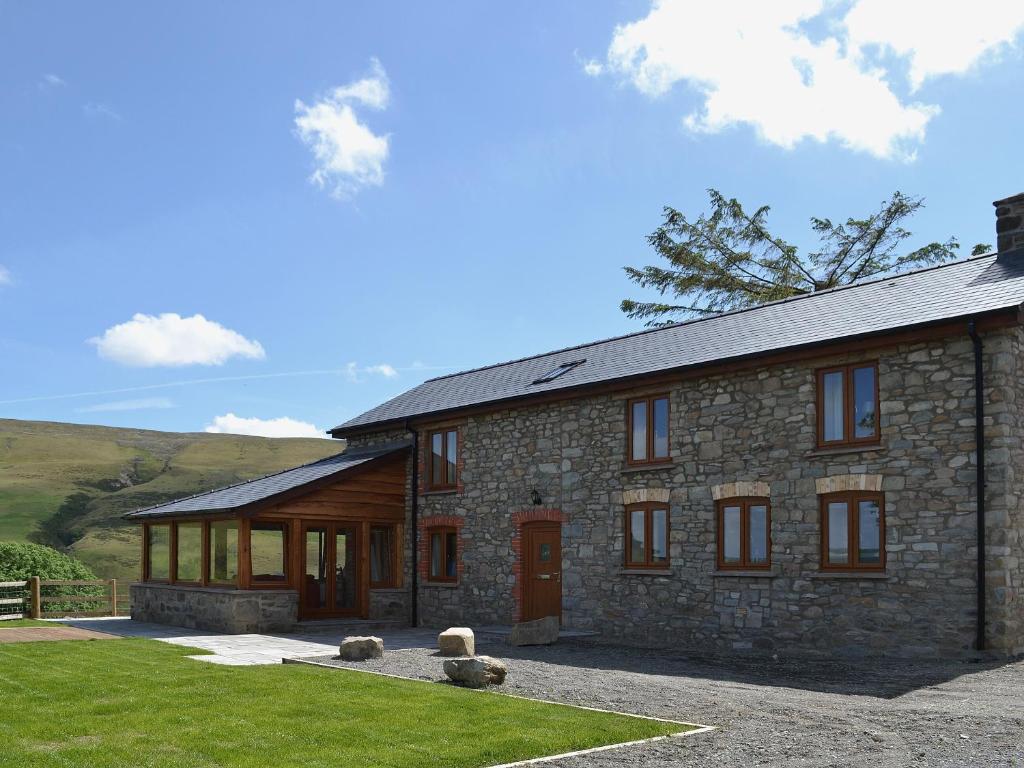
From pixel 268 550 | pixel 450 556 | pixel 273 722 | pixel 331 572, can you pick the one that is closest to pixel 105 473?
pixel 268 550

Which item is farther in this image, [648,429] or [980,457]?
[648,429]

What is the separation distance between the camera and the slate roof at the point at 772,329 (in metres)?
14.7

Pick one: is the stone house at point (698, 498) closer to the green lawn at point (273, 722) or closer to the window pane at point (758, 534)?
the window pane at point (758, 534)

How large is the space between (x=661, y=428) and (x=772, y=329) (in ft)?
8.11

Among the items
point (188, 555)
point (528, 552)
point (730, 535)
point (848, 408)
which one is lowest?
point (188, 555)

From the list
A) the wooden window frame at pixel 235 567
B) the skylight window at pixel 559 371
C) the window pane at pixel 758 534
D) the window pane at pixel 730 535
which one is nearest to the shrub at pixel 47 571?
the wooden window frame at pixel 235 567

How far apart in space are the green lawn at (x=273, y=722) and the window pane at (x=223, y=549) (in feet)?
26.8

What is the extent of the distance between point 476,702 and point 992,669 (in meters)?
6.70

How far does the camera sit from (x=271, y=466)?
88.1 meters

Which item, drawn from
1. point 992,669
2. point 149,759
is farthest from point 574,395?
point 149,759

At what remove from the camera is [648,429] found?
17938 mm

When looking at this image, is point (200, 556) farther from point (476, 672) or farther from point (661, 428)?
point (476, 672)

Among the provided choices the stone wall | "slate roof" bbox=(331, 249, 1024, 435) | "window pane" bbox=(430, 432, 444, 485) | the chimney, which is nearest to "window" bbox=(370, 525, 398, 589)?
"window pane" bbox=(430, 432, 444, 485)

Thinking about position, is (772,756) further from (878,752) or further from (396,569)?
(396,569)
